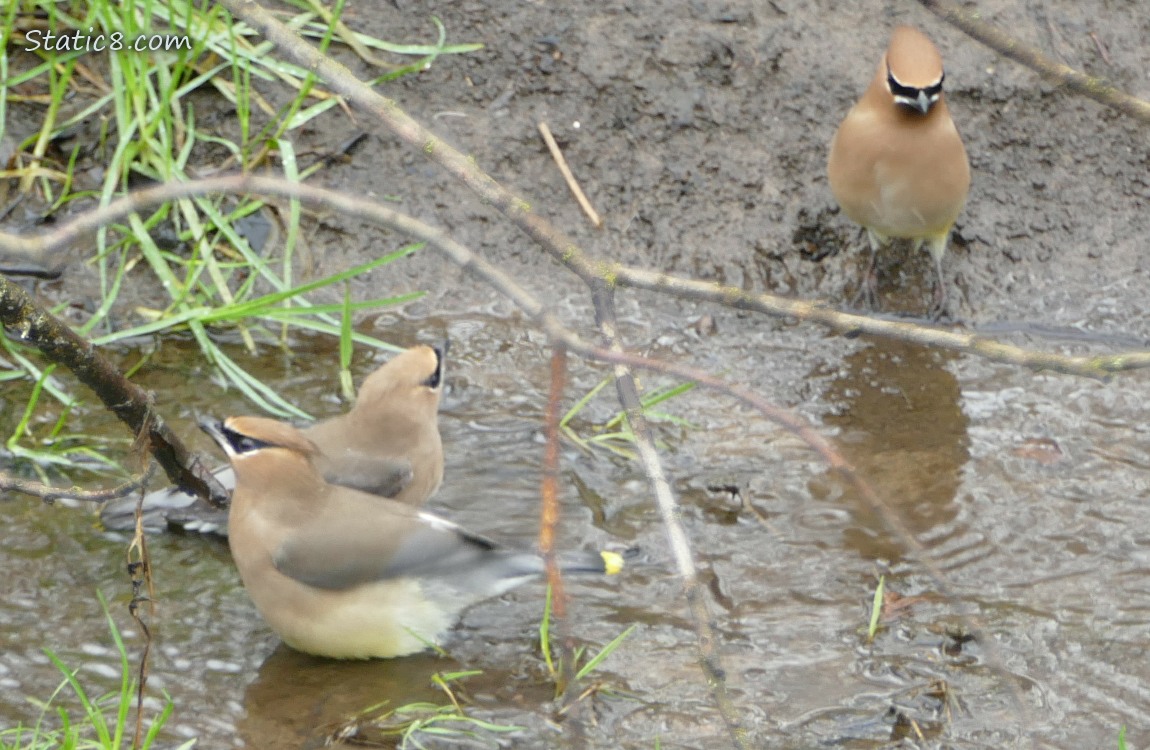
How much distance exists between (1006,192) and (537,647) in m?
3.61

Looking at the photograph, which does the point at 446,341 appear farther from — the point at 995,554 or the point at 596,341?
the point at 995,554

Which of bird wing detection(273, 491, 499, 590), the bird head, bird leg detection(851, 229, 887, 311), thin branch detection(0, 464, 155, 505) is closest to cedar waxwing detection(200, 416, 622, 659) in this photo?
bird wing detection(273, 491, 499, 590)

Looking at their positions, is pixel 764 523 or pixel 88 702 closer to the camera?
pixel 88 702

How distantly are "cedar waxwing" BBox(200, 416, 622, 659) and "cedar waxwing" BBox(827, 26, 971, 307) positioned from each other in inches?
98.5

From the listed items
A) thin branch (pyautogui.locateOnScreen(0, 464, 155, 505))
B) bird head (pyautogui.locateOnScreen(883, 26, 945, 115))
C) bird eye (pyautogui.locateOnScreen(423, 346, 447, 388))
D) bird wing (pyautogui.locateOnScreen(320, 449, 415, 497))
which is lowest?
bird wing (pyautogui.locateOnScreen(320, 449, 415, 497))

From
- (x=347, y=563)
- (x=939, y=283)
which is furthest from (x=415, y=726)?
(x=939, y=283)

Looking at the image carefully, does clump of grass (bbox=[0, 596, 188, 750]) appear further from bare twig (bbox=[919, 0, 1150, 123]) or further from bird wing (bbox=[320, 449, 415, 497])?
bare twig (bbox=[919, 0, 1150, 123])

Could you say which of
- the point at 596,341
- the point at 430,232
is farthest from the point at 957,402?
the point at 430,232

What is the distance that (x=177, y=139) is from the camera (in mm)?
6238

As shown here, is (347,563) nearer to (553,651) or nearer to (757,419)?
(553,651)

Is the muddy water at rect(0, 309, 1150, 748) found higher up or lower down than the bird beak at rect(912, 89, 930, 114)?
lower down

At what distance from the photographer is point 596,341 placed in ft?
19.1

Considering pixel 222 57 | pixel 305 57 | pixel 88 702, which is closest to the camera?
pixel 305 57

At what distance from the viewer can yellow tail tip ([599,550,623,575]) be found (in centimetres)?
430
